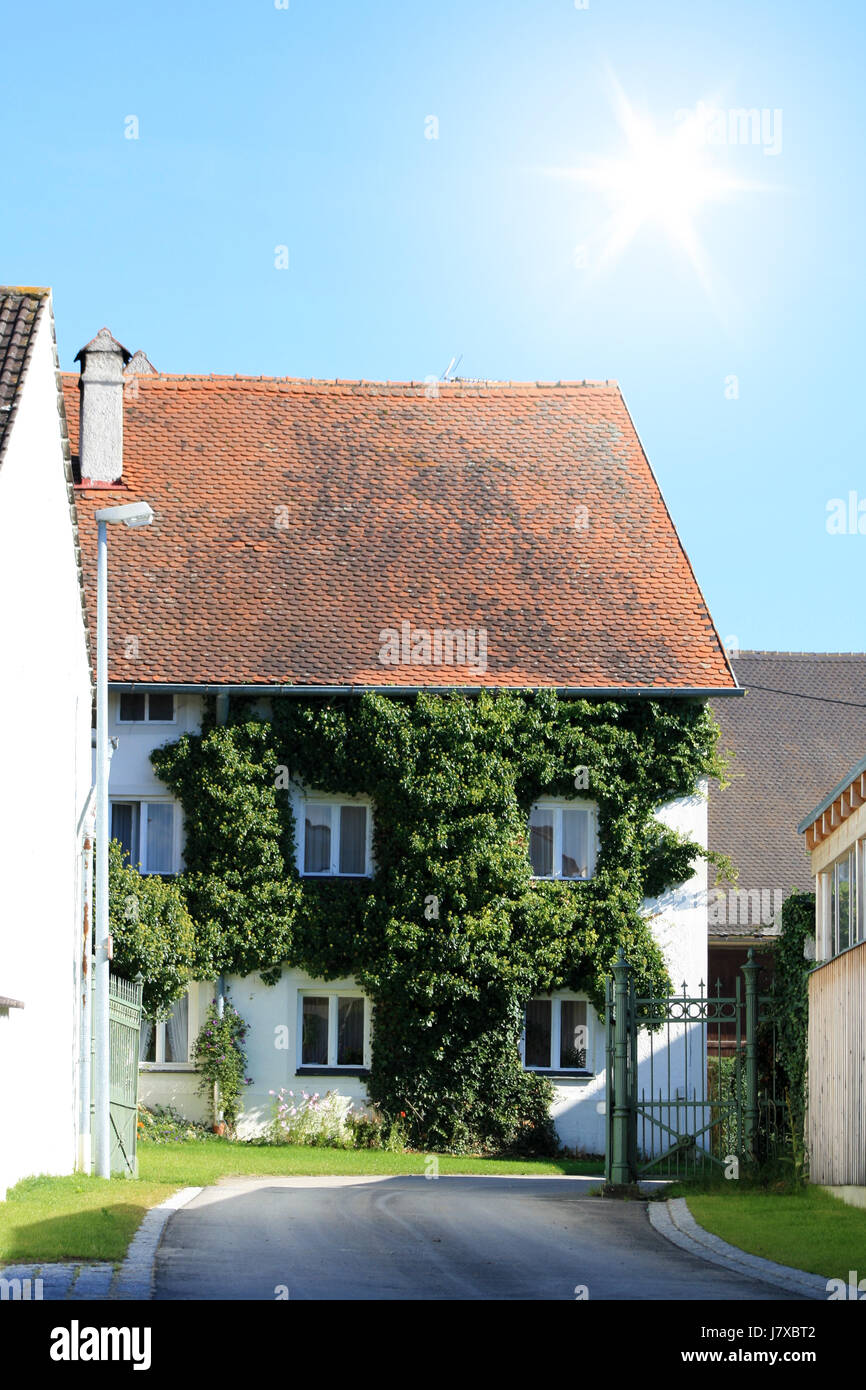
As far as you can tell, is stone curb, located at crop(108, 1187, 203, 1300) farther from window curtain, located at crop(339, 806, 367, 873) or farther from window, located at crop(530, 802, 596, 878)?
window, located at crop(530, 802, 596, 878)

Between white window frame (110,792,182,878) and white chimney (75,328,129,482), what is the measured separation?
6.09 m

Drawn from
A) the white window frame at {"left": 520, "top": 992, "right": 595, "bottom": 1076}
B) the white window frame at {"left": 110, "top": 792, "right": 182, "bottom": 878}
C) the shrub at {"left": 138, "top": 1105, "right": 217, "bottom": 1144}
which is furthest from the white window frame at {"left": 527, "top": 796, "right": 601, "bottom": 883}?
the shrub at {"left": 138, "top": 1105, "right": 217, "bottom": 1144}

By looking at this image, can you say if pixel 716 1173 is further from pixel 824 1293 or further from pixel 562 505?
pixel 562 505

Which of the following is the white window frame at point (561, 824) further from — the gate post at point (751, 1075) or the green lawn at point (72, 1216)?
the green lawn at point (72, 1216)

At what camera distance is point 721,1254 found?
12781 mm

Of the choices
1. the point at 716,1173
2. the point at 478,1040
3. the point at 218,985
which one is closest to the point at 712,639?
the point at 478,1040

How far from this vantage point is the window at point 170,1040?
2795cm

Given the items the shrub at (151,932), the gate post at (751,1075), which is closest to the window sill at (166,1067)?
the shrub at (151,932)

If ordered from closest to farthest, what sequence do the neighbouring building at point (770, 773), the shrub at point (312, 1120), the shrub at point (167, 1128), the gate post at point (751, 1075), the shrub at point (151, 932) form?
the gate post at point (751, 1075) → the shrub at point (151, 932) → the shrub at point (167, 1128) → the shrub at point (312, 1120) → the neighbouring building at point (770, 773)

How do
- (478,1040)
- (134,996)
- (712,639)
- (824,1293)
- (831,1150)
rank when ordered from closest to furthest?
(824,1293) < (831,1150) < (134,996) < (478,1040) < (712,639)

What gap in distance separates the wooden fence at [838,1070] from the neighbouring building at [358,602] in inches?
349

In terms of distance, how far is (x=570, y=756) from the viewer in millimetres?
28125

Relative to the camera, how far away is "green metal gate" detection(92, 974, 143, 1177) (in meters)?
19.8
